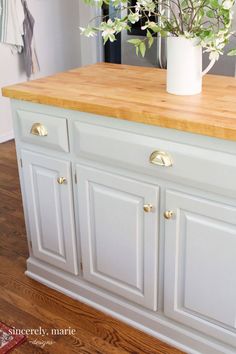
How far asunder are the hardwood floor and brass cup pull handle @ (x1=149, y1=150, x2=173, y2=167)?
0.76m

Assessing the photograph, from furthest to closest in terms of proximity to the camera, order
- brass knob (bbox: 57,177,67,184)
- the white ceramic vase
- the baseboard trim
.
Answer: the baseboard trim, brass knob (bbox: 57,177,67,184), the white ceramic vase

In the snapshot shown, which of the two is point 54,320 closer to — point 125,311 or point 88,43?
point 125,311

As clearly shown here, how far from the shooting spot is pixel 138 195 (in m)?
1.47

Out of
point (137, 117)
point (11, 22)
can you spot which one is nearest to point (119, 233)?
point (137, 117)

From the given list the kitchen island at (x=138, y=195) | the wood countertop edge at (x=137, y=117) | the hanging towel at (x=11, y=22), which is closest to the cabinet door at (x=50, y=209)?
the kitchen island at (x=138, y=195)

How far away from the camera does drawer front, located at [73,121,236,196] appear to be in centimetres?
124

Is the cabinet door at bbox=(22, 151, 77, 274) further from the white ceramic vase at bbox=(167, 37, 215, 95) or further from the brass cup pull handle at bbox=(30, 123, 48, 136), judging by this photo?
the white ceramic vase at bbox=(167, 37, 215, 95)

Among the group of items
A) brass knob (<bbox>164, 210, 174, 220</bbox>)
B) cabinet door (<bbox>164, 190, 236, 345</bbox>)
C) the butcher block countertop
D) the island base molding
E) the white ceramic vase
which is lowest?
the island base molding

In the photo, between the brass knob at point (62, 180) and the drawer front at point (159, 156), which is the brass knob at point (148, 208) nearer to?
the drawer front at point (159, 156)

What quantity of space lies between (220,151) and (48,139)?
71 cm

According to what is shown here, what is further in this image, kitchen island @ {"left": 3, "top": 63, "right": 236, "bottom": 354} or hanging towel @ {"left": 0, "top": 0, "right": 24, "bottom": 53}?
hanging towel @ {"left": 0, "top": 0, "right": 24, "bottom": 53}

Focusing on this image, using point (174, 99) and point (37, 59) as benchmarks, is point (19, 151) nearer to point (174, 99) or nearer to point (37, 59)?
point (174, 99)

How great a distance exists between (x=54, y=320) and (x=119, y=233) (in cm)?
52

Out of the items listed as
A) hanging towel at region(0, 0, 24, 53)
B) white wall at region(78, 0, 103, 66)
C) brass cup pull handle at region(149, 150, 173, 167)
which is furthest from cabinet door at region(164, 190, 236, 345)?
white wall at region(78, 0, 103, 66)
